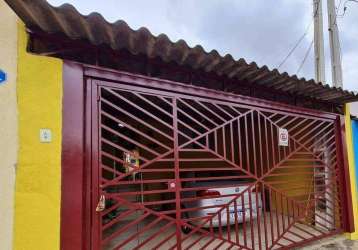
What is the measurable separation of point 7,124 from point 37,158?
41 centimetres

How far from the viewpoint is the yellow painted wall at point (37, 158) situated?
235cm

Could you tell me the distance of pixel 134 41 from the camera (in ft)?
9.35

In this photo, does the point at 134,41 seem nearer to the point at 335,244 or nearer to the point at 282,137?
the point at 282,137

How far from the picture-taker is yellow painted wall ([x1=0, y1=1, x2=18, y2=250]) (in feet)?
7.44

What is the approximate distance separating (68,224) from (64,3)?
2.07 metres

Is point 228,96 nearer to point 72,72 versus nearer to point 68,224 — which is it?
point 72,72

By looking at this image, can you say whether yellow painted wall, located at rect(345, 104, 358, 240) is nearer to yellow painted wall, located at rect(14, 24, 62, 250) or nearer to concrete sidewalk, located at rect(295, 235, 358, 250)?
concrete sidewalk, located at rect(295, 235, 358, 250)

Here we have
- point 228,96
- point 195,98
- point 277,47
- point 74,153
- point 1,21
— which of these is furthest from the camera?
point 277,47

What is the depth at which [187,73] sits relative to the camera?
3645 mm

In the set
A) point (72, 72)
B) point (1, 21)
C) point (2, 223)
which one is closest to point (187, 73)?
point (72, 72)

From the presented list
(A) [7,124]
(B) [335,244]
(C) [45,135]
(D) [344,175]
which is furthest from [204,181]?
(A) [7,124]

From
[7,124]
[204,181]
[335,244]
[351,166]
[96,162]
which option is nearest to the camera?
[7,124]

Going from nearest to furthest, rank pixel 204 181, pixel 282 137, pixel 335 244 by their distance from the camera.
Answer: pixel 282 137 < pixel 335 244 < pixel 204 181

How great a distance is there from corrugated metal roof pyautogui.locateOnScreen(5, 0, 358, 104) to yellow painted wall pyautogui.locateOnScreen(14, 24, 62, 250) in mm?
353
